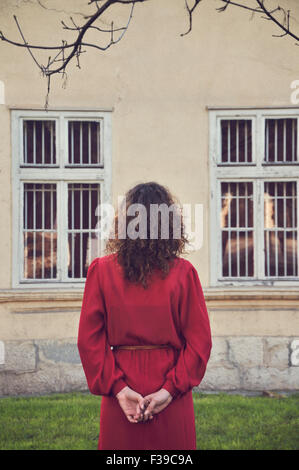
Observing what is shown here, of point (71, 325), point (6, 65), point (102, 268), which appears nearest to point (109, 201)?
point (71, 325)

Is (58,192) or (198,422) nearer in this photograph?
(198,422)

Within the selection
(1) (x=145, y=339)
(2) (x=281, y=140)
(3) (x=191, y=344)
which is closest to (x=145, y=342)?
(1) (x=145, y=339)

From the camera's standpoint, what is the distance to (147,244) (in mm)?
2184

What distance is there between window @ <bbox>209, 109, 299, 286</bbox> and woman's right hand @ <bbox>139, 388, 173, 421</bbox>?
4035mm

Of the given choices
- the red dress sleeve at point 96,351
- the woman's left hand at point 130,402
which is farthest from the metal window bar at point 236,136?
the woman's left hand at point 130,402

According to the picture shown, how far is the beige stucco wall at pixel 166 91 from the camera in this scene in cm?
596

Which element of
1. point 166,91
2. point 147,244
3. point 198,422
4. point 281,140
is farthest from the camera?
point 281,140

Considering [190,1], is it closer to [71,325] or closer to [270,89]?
→ [270,89]

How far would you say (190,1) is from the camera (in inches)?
237

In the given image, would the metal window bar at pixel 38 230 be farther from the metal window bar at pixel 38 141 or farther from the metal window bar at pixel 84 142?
the metal window bar at pixel 84 142

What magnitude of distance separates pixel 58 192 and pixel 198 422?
317cm

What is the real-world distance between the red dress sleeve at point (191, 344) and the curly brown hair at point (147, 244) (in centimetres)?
15

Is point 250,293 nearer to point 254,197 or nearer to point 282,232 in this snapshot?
point 282,232

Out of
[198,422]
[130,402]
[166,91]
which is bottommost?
[198,422]
